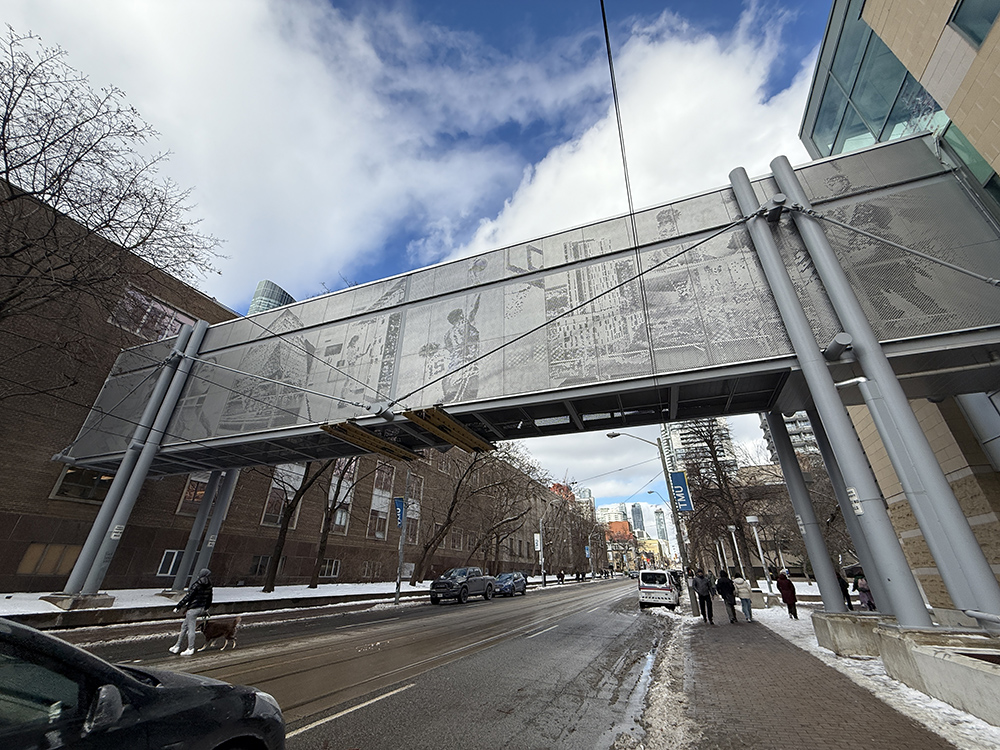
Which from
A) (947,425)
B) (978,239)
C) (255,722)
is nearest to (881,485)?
(947,425)

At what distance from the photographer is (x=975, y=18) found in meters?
7.88

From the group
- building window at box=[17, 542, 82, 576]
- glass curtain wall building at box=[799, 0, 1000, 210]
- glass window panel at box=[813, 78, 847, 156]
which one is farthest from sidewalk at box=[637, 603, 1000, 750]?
building window at box=[17, 542, 82, 576]

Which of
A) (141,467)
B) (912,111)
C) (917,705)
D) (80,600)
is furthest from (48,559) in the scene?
(912,111)

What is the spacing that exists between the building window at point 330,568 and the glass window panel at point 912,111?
119 ft

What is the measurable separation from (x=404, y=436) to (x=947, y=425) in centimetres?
1747

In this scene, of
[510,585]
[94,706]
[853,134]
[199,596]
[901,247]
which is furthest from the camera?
[510,585]

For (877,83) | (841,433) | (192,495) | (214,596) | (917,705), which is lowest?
(917,705)

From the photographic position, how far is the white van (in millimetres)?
23375

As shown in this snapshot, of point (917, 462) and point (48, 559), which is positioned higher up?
point (917, 462)

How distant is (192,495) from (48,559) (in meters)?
6.05

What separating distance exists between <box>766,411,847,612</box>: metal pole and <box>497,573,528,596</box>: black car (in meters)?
25.4

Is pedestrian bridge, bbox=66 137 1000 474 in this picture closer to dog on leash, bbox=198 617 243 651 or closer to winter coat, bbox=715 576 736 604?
dog on leash, bbox=198 617 243 651

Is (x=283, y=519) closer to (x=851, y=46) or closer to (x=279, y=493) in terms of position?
(x=279, y=493)

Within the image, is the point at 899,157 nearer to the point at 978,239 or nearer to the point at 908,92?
the point at 908,92
